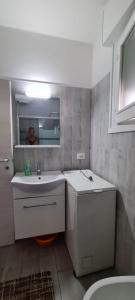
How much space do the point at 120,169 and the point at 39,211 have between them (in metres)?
0.92

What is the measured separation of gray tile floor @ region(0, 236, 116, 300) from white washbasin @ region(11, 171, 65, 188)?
76 centimetres

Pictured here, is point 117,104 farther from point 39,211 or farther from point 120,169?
point 39,211

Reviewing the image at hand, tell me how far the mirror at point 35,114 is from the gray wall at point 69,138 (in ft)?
0.29

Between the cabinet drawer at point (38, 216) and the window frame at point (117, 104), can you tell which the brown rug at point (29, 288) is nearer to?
the cabinet drawer at point (38, 216)

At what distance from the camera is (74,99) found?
6.08 ft

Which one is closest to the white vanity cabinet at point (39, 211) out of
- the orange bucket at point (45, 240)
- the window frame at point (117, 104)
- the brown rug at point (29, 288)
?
the orange bucket at point (45, 240)

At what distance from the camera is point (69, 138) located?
1886mm

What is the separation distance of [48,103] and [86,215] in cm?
133

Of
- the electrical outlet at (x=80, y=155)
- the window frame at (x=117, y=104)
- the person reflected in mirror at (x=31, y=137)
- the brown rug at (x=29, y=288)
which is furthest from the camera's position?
the electrical outlet at (x=80, y=155)

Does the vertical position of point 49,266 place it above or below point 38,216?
below

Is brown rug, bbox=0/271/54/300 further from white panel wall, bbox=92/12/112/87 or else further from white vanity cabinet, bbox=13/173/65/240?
white panel wall, bbox=92/12/112/87

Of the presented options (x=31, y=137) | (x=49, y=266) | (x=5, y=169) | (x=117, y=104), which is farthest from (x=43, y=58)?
(x=49, y=266)

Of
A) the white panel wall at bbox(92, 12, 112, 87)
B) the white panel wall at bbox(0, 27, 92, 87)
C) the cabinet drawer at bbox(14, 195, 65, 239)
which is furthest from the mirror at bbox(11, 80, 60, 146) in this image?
the cabinet drawer at bbox(14, 195, 65, 239)

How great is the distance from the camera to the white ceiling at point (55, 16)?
1371 mm
